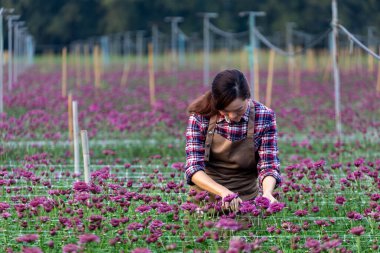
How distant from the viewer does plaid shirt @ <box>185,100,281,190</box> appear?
557 centimetres

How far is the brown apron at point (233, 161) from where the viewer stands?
5.66m

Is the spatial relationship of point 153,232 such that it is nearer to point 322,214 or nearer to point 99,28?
point 322,214

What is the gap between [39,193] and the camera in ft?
23.5

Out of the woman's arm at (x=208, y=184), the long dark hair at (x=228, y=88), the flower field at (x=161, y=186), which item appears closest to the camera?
the flower field at (x=161, y=186)

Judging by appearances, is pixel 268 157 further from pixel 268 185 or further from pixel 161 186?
pixel 161 186

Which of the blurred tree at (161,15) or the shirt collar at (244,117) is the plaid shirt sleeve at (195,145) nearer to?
the shirt collar at (244,117)

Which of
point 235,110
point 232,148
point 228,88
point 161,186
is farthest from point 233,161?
point 161,186

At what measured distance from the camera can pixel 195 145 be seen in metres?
Answer: 5.61

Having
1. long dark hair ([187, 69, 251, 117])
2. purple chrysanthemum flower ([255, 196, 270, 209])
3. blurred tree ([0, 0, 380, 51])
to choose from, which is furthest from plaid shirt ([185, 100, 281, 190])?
blurred tree ([0, 0, 380, 51])

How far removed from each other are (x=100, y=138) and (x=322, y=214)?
524 cm

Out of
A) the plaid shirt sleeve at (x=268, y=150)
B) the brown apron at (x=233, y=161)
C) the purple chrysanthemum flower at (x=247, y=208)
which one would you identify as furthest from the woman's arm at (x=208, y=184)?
the purple chrysanthemum flower at (x=247, y=208)

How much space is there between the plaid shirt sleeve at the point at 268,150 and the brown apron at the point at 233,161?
0.20ft

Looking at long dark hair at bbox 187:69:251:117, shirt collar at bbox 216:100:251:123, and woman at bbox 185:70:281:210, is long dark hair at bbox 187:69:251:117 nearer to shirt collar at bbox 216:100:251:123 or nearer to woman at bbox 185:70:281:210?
woman at bbox 185:70:281:210

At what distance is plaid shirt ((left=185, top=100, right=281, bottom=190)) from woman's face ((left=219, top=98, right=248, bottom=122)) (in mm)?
87
